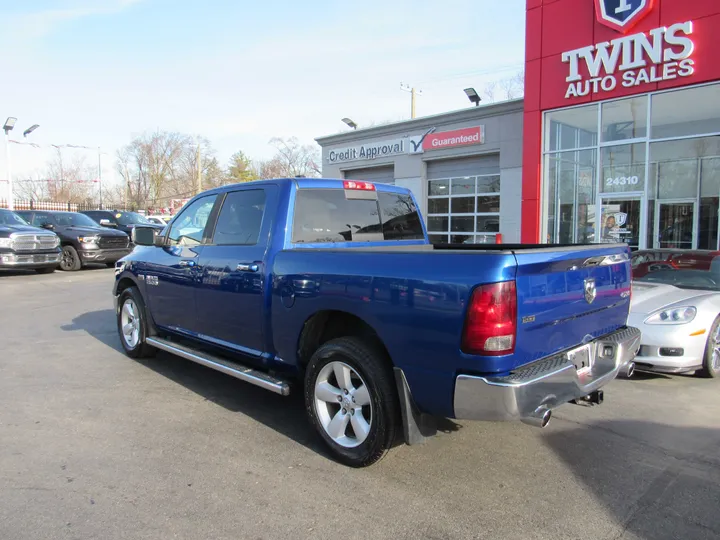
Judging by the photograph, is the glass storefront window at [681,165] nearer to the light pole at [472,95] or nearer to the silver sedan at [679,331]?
the light pole at [472,95]

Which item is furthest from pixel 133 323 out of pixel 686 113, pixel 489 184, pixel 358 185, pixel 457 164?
pixel 457 164

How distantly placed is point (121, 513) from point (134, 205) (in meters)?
63.0

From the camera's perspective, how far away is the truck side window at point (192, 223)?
4945 millimetres

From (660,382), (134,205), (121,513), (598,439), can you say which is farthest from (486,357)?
(134,205)

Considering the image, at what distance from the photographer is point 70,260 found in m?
16.0

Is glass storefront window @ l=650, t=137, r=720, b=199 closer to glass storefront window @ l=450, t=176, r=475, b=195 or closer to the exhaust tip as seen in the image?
glass storefront window @ l=450, t=176, r=475, b=195

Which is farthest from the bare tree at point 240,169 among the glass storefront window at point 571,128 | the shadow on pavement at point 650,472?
the shadow on pavement at point 650,472

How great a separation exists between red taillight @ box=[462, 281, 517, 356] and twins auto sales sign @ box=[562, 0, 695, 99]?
11349mm

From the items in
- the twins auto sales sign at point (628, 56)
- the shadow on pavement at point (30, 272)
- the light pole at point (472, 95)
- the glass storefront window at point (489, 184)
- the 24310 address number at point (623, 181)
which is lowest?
the shadow on pavement at point (30, 272)

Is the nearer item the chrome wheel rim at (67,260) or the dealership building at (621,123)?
the dealership building at (621,123)

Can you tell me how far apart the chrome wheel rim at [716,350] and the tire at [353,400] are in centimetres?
383

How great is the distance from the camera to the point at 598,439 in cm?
388

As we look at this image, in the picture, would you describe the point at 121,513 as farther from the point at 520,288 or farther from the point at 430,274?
the point at 520,288

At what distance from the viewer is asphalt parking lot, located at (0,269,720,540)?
2.79m
